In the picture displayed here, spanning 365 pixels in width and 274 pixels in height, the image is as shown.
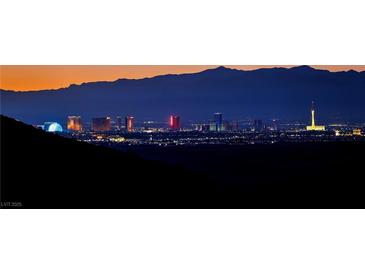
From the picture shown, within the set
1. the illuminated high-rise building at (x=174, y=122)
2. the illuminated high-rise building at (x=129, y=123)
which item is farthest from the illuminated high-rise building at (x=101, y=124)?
the illuminated high-rise building at (x=174, y=122)

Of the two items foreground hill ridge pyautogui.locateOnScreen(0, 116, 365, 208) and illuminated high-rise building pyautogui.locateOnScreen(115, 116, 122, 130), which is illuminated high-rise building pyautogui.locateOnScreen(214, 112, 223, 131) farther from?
illuminated high-rise building pyautogui.locateOnScreen(115, 116, 122, 130)

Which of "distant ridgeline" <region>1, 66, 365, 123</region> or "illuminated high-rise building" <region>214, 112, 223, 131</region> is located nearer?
"distant ridgeline" <region>1, 66, 365, 123</region>

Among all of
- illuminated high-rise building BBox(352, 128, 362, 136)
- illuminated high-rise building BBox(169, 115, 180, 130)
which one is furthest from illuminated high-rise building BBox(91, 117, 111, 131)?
illuminated high-rise building BBox(352, 128, 362, 136)

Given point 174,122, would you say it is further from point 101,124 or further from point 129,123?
point 101,124

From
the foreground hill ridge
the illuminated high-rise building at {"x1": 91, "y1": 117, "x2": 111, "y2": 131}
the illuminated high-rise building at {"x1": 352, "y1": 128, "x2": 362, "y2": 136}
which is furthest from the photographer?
the illuminated high-rise building at {"x1": 352, "y1": 128, "x2": 362, "y2": 136}

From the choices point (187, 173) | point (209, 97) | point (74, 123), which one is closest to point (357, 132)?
point (209, 97)

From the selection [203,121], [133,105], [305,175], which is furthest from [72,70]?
[305,175]

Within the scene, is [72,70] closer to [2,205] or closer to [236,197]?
[2,205]
